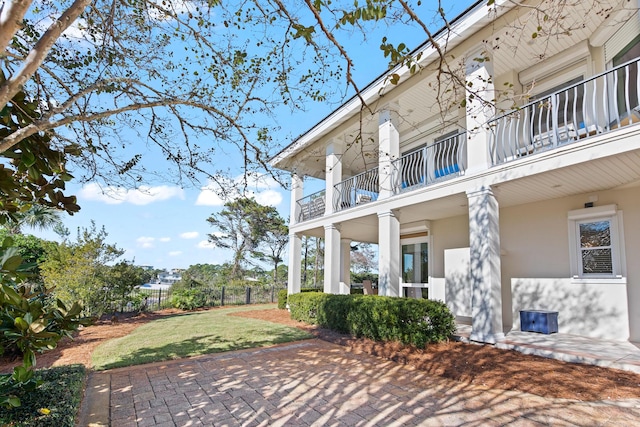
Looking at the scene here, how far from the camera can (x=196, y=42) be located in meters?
4.91

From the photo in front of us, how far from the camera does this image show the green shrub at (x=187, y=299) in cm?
1508

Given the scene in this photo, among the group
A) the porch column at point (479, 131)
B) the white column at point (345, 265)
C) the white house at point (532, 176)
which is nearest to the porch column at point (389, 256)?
the white house at point (532, 176)

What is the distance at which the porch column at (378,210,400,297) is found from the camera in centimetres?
868

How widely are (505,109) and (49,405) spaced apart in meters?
8.58

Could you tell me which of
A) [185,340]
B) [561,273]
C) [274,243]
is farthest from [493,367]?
[274,243]

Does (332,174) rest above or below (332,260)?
above

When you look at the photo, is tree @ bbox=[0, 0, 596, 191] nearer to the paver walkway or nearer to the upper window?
the paver walkway

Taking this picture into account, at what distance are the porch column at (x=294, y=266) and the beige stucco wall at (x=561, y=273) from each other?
735 cm

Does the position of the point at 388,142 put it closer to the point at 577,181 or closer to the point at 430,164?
the point at 430,164

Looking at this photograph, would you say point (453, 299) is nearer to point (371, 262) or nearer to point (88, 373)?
point (88, 373)

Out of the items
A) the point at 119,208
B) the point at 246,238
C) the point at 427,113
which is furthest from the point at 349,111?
the point at 246,238

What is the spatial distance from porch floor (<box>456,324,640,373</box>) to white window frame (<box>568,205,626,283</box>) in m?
1.21

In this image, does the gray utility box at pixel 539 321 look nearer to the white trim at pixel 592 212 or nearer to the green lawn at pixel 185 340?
the white trim at pixel 592 212

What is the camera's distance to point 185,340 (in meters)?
7.83
